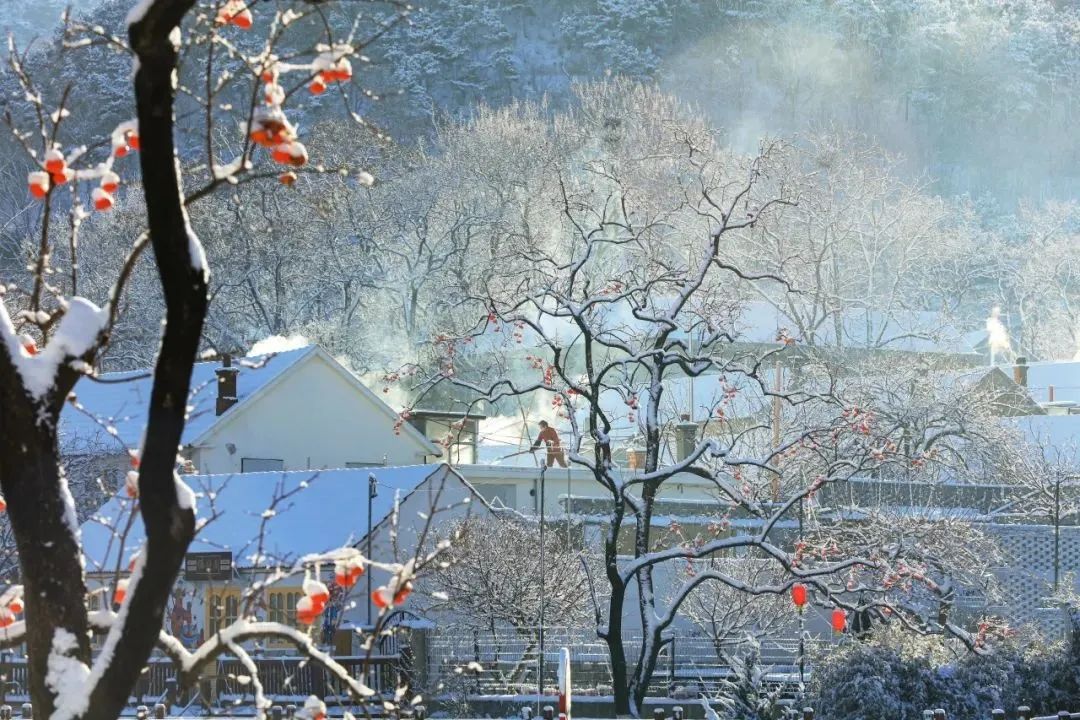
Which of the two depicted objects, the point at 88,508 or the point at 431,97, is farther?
the point at 431,97

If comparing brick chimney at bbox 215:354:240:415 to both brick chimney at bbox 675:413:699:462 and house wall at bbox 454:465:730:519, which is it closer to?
house wall at bbox 454:465:730:519

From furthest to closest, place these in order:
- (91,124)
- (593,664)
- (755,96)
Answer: (755,96) < (91,124) < (593,664)

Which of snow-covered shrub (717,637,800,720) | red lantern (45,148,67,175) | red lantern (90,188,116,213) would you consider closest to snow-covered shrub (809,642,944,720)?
snow-covered shrub (717,637,800,720)

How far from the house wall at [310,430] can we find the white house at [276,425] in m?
0.02

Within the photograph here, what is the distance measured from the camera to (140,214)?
1769 inches

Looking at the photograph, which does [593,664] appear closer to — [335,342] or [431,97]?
[335,342]

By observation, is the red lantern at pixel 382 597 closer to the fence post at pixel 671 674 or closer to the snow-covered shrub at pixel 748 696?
the snow-covered shrub at pixel 748 696

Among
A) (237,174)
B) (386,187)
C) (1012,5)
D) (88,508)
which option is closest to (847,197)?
(386,187)

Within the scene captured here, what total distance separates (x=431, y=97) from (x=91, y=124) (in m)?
24.5

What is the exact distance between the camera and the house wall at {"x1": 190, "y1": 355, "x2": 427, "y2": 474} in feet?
108

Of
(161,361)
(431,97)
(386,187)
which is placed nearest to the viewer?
(161,361)

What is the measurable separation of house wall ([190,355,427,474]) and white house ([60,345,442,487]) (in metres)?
0.02

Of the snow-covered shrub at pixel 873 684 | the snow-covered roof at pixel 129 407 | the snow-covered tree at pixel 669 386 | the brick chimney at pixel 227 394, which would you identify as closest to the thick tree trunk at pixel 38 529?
the snow-covered shrub at pixel 873 684

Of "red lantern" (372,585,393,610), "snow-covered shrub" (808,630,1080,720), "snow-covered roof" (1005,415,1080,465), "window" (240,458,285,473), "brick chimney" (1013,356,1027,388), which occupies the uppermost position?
"brick chimney" (1013,356,1027,388)
